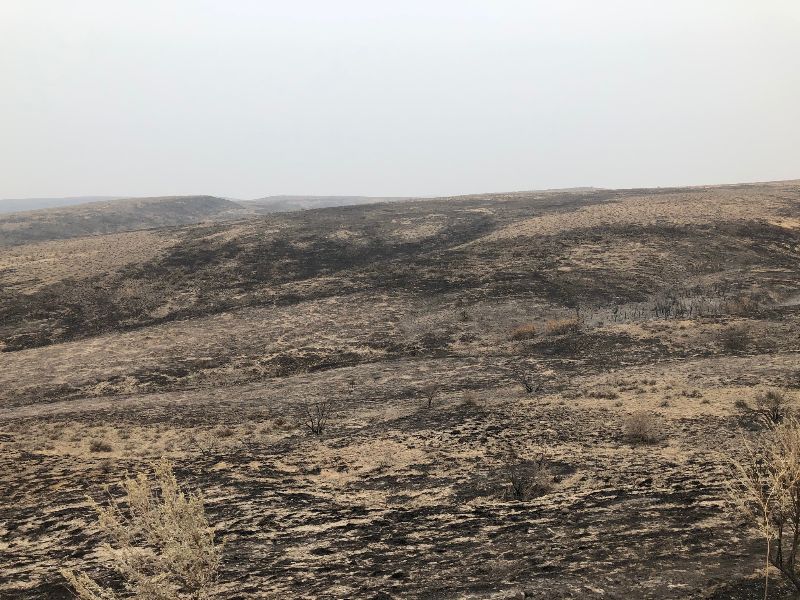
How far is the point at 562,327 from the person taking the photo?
79.2ft

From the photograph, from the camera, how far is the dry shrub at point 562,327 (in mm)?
24000

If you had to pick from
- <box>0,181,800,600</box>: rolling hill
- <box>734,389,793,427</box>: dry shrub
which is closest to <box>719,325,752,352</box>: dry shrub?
<box>0,181,800,600</box>: rolling hill

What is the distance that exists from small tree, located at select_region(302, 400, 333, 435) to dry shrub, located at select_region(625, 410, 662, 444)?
851 cm

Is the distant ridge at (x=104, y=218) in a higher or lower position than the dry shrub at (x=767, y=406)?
higher

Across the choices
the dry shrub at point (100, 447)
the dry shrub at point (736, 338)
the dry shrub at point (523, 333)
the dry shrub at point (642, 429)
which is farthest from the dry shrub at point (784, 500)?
the dry shrub at point (523, 333)

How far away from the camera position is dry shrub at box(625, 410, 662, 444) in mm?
11924

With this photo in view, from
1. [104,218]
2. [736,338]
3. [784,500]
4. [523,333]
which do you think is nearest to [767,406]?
[736,338]

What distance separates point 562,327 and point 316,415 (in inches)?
543

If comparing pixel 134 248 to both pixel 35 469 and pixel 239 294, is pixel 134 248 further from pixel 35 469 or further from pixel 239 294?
pixel 35 469

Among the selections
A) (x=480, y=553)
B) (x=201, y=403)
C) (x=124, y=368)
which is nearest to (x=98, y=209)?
(x=124, y=368)

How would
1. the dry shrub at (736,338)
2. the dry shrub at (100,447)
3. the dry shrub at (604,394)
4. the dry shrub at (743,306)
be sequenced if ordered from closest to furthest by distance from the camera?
the dry shrub at (100,447) < the dry shrub at (604,394) < the dry shrub at (736,338) < the dry shrub at (743,306)

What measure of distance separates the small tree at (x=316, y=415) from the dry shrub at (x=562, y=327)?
12294 mm

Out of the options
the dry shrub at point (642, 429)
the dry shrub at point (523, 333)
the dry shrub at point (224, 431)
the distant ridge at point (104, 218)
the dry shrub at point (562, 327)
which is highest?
the distant ridge at point (104, 218)

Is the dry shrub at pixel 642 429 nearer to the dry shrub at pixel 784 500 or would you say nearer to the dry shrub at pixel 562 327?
the dry shrub at pixel 784 500
